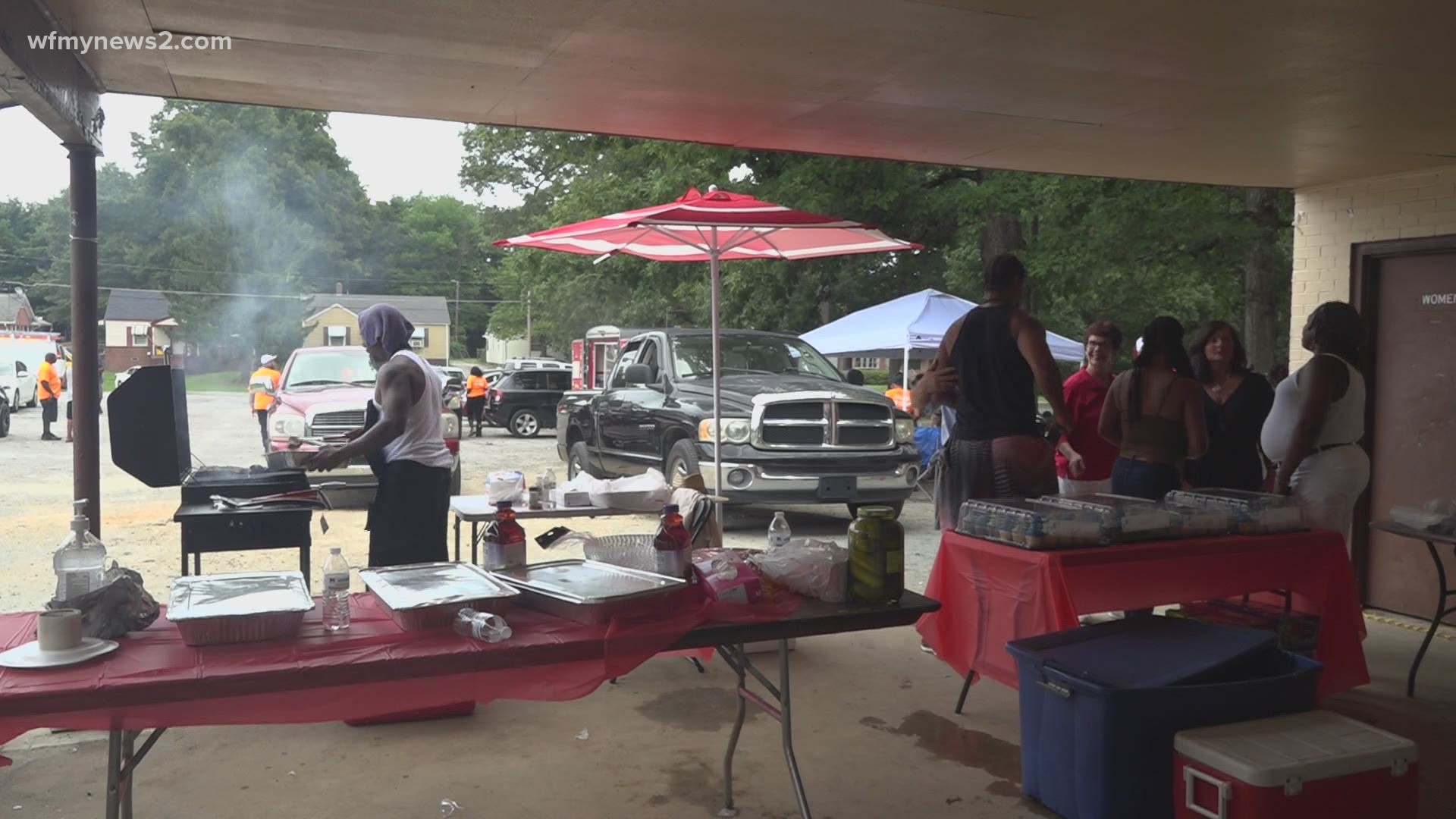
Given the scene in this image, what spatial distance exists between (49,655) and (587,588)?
4.27ft

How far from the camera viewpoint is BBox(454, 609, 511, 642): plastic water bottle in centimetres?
270

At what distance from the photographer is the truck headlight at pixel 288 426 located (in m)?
11.5

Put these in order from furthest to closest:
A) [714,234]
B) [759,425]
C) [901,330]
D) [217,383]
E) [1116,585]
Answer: [217,383] < [901,330] < [759,425] < [714,234] < [1116,585]

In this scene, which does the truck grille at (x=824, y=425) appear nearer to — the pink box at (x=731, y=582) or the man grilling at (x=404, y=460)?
the man grilling at (x=404, y=460)

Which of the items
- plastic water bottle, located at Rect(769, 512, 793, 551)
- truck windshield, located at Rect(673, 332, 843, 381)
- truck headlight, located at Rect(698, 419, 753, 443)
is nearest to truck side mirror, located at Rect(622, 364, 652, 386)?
truck headlight, located at Rect(698, 419, 753, 443)

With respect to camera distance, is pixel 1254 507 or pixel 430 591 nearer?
pixel 430 591

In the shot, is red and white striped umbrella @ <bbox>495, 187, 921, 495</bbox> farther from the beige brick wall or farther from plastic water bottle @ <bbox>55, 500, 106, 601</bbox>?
plastic water bottle @ <bbox>55, 500, 106, 601</bbox>

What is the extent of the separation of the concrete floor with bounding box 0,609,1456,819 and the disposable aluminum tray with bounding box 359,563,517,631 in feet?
3.40

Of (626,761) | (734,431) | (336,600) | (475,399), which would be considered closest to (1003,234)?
(734,431)

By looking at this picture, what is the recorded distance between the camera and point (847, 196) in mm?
16750

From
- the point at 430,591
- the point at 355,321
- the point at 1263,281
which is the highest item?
the point at 355,321

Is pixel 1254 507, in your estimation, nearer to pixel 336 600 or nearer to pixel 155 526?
pixel 336 600

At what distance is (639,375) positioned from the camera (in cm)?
957

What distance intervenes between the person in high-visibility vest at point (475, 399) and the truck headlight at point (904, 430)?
1402cm
